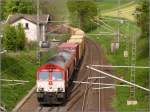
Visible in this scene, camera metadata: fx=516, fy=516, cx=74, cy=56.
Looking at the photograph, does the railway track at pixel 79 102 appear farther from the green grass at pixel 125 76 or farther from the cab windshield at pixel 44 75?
the cab windshield at pixel 44 75

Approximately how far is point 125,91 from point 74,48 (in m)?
4.11

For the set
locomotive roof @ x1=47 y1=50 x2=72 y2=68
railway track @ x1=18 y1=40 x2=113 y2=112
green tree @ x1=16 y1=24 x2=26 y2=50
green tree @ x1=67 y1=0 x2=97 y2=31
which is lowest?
railway track @ x1=18 y1=40 x2=113 y2=112

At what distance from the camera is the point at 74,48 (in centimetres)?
2720

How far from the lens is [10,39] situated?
31609mm

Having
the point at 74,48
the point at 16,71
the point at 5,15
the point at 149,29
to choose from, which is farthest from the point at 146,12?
the point at 5,15

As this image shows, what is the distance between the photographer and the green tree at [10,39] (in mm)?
31359

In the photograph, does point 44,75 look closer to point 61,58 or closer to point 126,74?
point 61,58

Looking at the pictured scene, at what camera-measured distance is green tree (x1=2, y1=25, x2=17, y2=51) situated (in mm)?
31359

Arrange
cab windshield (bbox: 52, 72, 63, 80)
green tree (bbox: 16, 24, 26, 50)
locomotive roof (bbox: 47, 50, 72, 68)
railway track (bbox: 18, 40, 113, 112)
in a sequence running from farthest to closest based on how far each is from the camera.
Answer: green tree (bbox: 16, 24, 26, 50)
locomotive roof (bbox: 47, 50, 72, 68)
cab windshield (bbox: 52, 72, 63, 80)
railway track (bbox: 18, 40, 113, 112)

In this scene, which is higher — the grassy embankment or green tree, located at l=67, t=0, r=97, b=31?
green tree, located at l=67, t=0, r=97, b=31

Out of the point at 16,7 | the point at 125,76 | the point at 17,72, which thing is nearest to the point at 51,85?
the point at 17,72

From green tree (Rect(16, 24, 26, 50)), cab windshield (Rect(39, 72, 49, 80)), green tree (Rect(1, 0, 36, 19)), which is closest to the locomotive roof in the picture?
cab windshield (Rect(39, 72, 49, 80))

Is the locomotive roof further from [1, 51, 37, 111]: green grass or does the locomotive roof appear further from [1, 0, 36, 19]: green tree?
[1, 0, 36, 19]: green tree

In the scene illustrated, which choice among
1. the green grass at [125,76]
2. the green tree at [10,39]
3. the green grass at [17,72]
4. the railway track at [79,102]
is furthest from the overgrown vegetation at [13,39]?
the green grass at [125,76]
